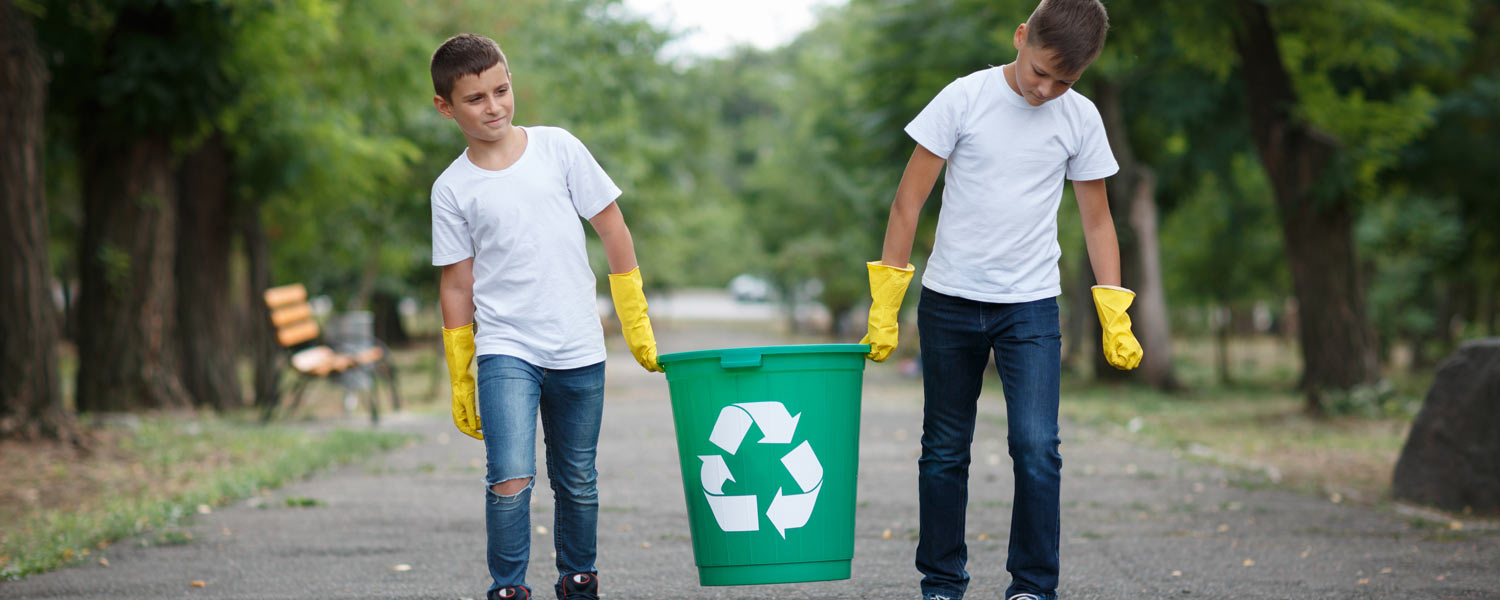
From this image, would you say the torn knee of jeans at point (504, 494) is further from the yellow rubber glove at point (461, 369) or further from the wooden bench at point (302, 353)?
the wooden bench at point (302, 353)

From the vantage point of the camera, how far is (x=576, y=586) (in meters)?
3.92

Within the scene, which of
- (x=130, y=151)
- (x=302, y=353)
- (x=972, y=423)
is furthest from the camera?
(x=302, y=353)

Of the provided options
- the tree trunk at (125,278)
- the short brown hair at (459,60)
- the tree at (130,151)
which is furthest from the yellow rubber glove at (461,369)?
the tree trunk at (125,278)

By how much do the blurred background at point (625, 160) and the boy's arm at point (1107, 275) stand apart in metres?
7.25

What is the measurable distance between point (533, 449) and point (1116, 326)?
5.41 feet

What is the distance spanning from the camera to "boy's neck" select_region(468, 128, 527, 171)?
3826mm

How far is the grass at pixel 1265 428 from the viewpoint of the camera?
841cm

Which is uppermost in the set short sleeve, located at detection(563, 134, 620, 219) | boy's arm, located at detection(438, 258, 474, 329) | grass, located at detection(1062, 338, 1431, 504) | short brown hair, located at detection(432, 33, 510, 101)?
short brown hair, located at detection(432, 33, 510, 101)

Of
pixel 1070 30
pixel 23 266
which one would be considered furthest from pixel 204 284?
pixel 1070 30

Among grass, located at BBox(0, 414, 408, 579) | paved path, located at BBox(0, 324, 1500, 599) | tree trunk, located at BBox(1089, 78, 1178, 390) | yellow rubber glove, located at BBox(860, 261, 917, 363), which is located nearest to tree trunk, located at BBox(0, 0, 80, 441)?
grass, located at BBox(0, 414, 408, 579)

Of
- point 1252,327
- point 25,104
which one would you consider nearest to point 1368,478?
point 25,104

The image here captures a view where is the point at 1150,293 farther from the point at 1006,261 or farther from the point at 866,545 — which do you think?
the point at 1006,261

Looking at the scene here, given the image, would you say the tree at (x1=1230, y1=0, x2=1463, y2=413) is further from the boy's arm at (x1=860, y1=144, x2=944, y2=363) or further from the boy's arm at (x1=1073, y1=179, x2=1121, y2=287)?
the boy's arm at (x1=860, y1=144, x2=944, y2=363)

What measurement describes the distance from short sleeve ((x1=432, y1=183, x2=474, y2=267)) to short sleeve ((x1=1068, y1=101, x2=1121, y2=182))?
5.43ft
